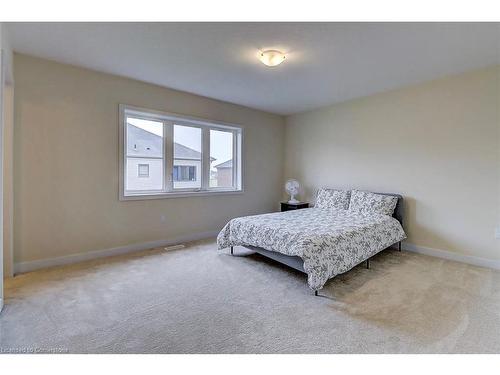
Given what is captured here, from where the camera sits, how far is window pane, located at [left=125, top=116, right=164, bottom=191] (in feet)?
12.5

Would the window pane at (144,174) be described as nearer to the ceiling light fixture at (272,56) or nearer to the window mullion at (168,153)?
the window mullion at (168,153)

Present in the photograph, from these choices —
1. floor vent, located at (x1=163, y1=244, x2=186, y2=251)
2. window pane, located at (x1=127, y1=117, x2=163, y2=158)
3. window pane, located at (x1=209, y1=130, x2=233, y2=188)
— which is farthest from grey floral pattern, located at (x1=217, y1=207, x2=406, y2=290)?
window pane, located at (x1=127, y1=117, x2=163, y2=158)

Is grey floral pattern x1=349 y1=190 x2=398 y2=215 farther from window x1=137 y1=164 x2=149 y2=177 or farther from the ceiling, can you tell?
window x1=137 y1=164 x2=149 y2=177

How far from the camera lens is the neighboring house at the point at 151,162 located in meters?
3.83

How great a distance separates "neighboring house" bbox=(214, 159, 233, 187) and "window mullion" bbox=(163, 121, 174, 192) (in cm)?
90

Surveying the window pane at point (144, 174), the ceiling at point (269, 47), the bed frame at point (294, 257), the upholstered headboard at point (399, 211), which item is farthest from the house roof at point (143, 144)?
the upholstered headboard at point (399, 211)

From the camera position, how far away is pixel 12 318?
1977mm

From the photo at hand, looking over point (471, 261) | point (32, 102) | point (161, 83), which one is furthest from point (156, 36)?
point (471, 261)

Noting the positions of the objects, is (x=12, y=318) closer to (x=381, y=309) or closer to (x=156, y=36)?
(x=156, y=36)

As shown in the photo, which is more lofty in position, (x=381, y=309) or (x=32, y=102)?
(x=32, y=102)

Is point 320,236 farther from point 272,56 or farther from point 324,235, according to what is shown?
point 272,56

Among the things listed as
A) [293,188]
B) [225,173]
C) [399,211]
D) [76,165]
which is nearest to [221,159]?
[225,173]

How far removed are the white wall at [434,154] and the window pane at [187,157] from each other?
2.46m

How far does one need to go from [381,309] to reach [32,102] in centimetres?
419
